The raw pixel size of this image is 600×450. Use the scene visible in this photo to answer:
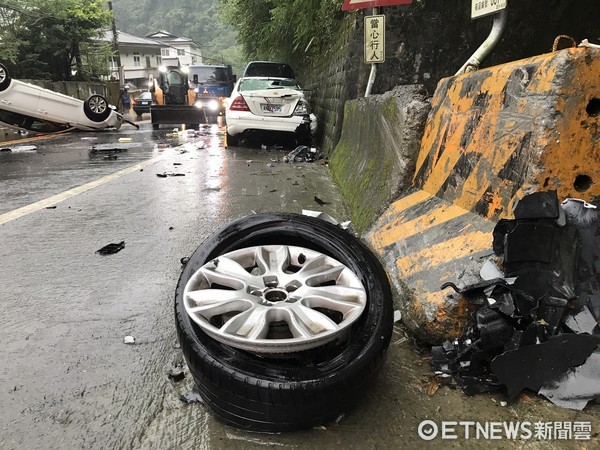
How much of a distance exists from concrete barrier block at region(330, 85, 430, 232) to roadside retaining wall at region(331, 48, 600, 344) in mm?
169

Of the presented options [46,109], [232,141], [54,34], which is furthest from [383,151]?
[54,34]

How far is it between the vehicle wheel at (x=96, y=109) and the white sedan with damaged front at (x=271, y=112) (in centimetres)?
674

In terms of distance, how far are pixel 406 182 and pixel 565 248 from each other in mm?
1616

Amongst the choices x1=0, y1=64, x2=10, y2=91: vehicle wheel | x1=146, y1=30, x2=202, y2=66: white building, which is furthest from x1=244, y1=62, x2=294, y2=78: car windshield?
x1=146, y1=30, x2=202, y2=66: white building

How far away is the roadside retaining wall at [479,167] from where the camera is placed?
78.2 inches

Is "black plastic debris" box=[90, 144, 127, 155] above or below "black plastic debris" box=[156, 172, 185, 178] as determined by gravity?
above

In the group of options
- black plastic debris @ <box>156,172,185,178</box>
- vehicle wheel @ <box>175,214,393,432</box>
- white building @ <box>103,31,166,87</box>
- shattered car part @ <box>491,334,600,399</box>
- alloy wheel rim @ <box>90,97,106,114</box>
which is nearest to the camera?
vehicle wheel @ <box>175,214,393,432</box>

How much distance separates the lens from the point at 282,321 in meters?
1.87

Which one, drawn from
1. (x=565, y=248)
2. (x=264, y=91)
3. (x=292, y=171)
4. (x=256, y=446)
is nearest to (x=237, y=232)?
(x=256, y=446)

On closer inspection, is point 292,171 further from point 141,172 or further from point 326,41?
point 326,41

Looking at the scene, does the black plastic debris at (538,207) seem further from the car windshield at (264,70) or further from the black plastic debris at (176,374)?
the car windshield at (264,70)

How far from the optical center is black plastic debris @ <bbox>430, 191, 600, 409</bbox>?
5.81 ft

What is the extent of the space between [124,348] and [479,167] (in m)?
2.17

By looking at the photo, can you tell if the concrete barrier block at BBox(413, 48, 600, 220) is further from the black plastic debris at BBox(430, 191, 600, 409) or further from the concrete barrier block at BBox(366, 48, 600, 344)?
the black plastic debris at BBox(430, 191, 600, 409)
